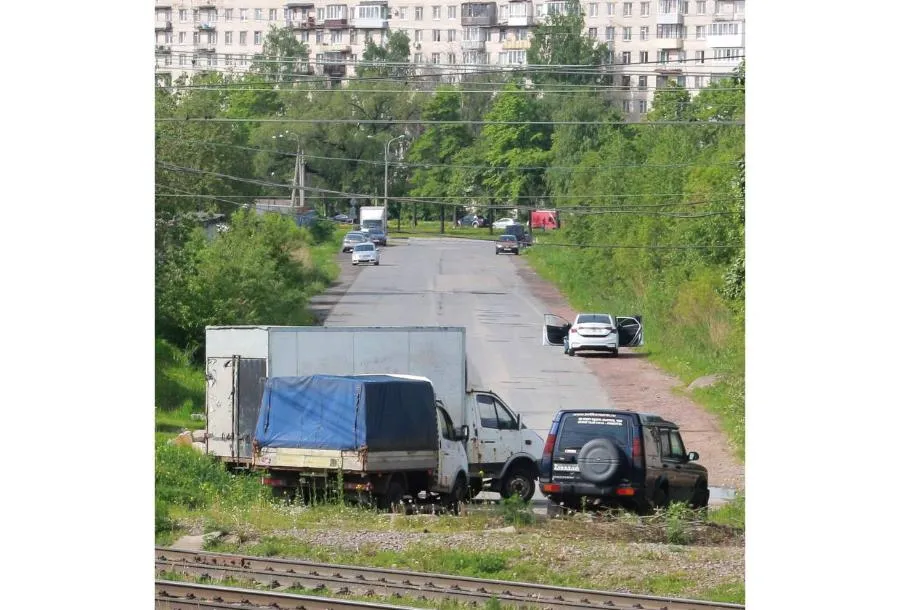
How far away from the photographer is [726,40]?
1725cm

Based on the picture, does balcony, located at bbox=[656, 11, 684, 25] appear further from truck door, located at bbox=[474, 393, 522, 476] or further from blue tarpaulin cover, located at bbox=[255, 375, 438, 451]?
truck door, located at bbox=[474, 393, 522, 476]

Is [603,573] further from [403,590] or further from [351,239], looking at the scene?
[351,239]

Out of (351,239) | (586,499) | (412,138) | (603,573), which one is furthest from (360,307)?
(603,573)

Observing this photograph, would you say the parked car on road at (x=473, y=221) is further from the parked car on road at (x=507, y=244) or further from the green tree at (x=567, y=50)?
the green tree at (x=567, y=50)

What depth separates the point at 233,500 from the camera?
1742 centimetres

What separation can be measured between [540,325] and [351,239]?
286 centimetres

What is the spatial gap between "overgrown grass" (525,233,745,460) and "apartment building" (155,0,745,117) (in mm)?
2310

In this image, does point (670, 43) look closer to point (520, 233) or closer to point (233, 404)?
point (520, 233)

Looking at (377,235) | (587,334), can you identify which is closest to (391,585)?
(587,334)

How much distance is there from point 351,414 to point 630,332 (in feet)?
13.4

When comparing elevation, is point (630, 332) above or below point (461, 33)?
below

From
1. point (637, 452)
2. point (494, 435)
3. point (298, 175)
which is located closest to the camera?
point (637, 452)

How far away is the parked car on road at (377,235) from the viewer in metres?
18.6

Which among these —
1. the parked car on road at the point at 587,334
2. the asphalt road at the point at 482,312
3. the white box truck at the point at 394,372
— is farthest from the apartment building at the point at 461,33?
the white box truck at the point at 394,372
